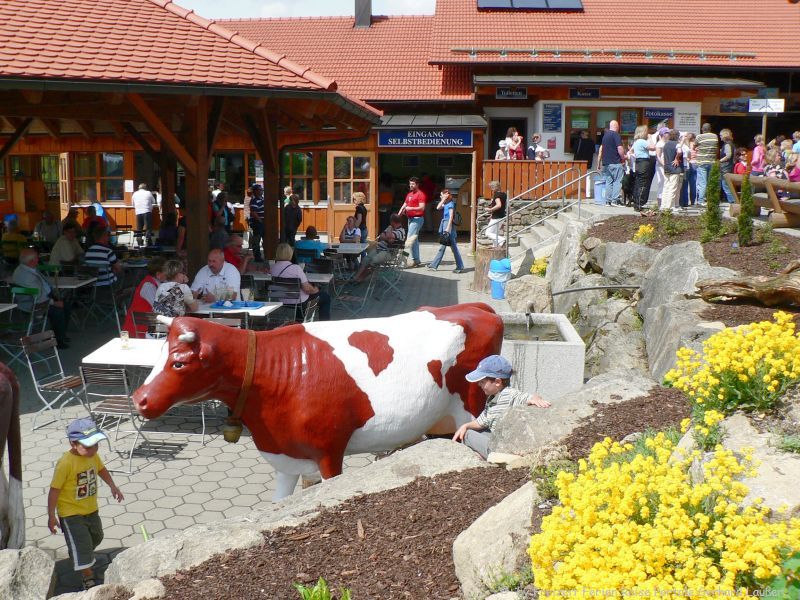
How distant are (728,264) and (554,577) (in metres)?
7.10

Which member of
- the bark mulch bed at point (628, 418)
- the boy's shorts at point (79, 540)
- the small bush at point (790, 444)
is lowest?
the boy's shorts at point (79, 540)

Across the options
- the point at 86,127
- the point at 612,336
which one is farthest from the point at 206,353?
the point at 86,127

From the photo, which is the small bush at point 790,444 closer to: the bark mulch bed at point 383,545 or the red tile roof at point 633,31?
the bark mulch bed at point 383,545

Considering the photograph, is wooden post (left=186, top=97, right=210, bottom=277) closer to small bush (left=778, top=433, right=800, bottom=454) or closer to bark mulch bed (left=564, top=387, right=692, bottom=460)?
bark mulch bed (left=564, top=387, right=692, bottom=460)

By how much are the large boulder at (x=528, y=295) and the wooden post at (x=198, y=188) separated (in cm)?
555

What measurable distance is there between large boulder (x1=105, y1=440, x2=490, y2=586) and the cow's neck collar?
64 centimetres

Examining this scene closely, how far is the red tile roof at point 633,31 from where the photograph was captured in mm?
23484

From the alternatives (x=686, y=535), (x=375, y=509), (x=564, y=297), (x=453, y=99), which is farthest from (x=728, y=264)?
(x=453, y=99)

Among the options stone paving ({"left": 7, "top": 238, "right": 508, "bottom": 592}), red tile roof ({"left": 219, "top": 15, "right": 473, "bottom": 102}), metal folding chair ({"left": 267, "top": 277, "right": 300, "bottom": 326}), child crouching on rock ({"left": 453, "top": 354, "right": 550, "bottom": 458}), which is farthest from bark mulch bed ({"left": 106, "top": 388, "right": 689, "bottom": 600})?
red tile roof ({"left": 219, "top": 15, "right": 473, "bottom": 102})

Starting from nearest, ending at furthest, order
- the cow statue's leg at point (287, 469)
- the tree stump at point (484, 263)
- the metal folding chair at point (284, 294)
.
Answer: the cow statue's leg at point (287, 469), the metal folding chair at point (284, 294), the tree stump at point (484, 263)

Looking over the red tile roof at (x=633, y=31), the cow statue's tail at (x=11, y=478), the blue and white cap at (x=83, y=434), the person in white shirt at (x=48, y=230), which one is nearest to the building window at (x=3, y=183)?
the person in white shirt at (x=48, y=230)

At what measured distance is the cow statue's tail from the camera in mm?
5461

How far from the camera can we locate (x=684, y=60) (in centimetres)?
2322

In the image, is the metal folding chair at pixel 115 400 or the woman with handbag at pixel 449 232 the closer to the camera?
the metal folding chair at pixel 115 400
